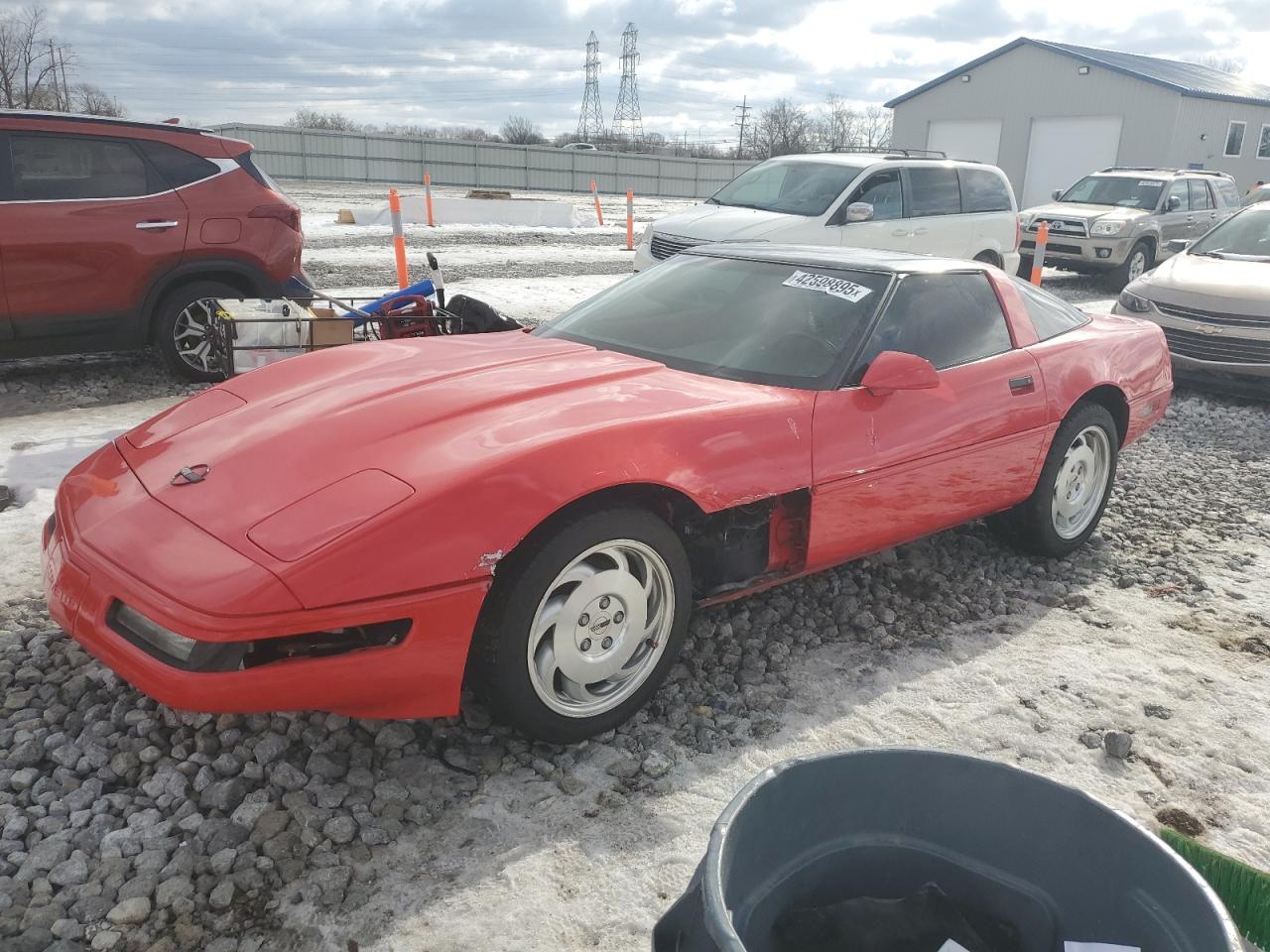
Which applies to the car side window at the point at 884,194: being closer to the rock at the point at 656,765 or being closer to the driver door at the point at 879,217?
the driver door at the point at 879,217

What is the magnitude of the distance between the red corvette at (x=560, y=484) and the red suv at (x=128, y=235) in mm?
3349

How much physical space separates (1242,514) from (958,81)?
31.4 metres

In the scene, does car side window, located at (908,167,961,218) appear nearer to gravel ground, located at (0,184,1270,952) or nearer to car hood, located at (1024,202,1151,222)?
car hood, located at (1024,202,1151,222)

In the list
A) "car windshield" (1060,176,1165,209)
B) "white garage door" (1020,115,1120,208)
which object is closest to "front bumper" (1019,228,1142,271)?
"car windshield" (1060,176,1165,209)

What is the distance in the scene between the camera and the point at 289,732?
274cm

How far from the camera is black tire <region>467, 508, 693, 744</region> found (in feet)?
8.06

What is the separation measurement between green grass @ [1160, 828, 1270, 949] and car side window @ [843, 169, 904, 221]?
856 cm

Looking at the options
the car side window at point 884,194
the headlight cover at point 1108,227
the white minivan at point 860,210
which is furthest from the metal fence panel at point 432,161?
the car side window at point 884,194

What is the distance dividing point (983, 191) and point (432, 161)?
2516cm

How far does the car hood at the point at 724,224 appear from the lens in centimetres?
923

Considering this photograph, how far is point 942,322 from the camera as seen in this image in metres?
3.77

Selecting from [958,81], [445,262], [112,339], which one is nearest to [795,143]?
[958,81]

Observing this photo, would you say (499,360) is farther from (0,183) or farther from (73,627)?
(0,183)

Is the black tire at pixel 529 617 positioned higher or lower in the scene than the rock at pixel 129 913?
higher
